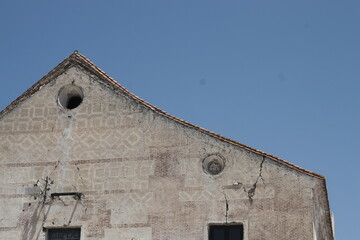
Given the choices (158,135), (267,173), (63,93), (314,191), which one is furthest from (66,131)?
(314,191)

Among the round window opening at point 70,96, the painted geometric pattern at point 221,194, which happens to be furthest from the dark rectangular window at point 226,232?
the round window opening at point 70,96

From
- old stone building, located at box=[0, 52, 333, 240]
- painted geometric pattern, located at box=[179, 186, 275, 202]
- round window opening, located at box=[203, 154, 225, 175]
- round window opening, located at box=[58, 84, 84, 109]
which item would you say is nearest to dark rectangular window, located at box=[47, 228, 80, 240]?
A: old stone building, located at box=[0, 52, 333, 240]

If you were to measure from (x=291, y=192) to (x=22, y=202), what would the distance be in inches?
281

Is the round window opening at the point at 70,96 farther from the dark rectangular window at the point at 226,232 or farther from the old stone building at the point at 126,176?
the dark rectangular window at the point at 226,232

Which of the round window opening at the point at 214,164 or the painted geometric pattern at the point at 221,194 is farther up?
the round window opening at the point at 214,164

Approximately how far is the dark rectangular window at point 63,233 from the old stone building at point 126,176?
3 centimetres

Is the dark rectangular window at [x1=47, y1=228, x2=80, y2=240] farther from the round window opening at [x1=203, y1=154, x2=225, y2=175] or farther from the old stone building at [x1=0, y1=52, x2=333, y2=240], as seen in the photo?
the round window opening at [x1=203, y1=154, x2=225, y2=175]

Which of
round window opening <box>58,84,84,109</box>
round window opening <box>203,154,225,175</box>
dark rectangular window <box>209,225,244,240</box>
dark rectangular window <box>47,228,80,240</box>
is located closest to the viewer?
dark rectangular window <box>209,225,244,240</box>

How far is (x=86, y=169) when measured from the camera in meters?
18.5

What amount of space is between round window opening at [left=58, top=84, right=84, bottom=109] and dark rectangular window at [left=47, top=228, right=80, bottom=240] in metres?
3.52

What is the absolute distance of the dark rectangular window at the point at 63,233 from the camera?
1792 cm

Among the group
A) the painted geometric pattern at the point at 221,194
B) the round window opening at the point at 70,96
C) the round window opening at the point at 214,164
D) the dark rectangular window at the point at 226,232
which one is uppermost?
the round window opening at the point at 70,96

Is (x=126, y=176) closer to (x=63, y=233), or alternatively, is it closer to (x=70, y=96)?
(x=63, y=233)

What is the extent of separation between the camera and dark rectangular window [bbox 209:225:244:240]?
55.6 feet
